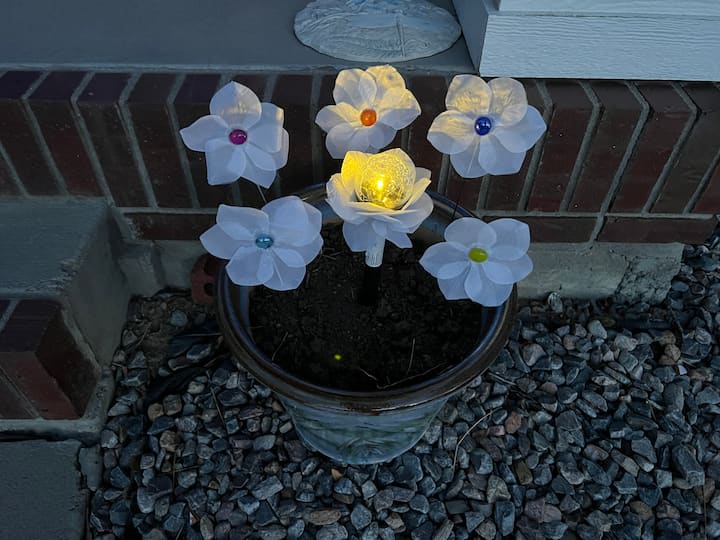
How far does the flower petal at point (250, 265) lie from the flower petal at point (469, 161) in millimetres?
308

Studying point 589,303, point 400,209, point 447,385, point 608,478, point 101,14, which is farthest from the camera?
point 589,303

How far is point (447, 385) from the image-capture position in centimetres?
96

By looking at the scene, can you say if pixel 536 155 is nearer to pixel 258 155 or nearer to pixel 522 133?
pixel 522 133

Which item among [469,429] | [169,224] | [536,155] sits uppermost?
[536,155]

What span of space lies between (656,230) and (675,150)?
0.25 m

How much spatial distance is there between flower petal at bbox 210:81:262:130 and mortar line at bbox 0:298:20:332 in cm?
64

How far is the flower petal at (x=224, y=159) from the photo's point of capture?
86cm

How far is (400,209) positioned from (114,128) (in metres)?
0.70

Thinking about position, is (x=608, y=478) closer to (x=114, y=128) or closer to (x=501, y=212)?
(x=501, y=212)

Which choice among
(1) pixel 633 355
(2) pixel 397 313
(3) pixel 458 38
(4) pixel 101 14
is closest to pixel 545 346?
(1) pixel 633 355

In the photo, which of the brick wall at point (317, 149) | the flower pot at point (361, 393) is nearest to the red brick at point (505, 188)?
the brick wall at point (317, 149)

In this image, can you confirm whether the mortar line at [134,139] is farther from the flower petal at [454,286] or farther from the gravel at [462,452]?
the flower petal at [454,286]

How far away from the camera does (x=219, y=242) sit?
0.83 metres

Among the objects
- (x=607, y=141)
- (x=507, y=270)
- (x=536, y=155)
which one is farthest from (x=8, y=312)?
(x=607, y=141)
